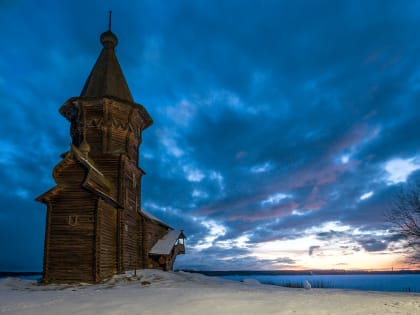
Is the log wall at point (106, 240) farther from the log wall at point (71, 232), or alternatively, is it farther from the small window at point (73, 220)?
the small window at point (73, 220)

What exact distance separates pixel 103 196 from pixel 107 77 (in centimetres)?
1312

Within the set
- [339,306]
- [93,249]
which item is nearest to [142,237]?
[93,249]

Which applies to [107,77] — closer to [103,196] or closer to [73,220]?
[103,196]

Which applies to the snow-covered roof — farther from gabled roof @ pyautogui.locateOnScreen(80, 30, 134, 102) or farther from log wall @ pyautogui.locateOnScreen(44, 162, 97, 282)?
gabled roof @ pyautogui.locateOnScreen(80, 30, 134, 102)

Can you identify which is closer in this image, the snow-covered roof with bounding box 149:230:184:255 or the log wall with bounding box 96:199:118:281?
the log wall with bounding box 96:199:118:281

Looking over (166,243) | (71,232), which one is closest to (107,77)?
(71,232)

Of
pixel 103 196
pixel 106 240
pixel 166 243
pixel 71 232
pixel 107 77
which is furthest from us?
pixel 166 243

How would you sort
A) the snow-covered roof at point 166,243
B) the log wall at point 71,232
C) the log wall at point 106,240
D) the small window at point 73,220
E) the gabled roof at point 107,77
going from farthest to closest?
the snow-covered roof at point 166,243, the gabled roof at point 107,77, the small window at point 73,220, the log wall at point 106,240, the log wall at point 71,232

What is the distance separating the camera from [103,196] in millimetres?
23047

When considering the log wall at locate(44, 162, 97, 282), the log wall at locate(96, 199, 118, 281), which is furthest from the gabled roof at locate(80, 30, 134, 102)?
the log wall at locate(96, 199, 118, 281)

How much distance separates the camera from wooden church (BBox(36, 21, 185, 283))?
22250mm

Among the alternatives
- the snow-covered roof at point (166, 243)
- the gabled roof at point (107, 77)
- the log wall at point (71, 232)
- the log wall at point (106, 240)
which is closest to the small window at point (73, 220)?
the log wall at point (71, 232)

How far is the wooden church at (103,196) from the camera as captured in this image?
22250mm

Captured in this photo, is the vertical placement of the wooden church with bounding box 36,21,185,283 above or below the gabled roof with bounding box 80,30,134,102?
below
